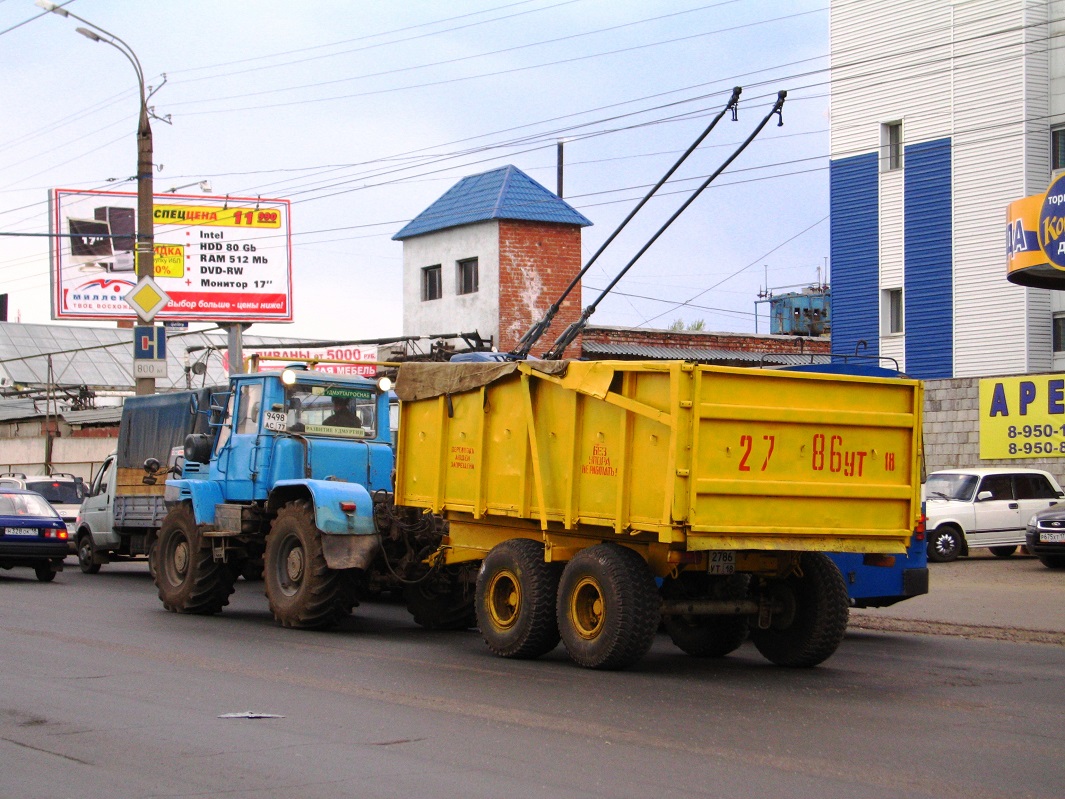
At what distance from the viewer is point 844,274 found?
3381 cm

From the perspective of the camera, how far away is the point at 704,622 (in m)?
12.1

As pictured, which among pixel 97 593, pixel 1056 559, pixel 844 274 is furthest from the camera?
pixel 844 274

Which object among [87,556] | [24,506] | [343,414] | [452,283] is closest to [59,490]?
[87,556]

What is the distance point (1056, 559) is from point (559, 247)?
16.7 m

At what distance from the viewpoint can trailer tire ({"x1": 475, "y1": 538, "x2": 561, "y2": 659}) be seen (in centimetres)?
1139

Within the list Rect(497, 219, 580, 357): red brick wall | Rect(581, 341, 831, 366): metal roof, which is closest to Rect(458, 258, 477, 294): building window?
Rect(497, 219, 580, 357): red brick wall

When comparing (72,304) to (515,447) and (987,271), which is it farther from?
(515,447)

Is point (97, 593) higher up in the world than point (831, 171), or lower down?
lower down

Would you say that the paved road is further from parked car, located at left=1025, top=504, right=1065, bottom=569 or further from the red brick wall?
the red brick wall

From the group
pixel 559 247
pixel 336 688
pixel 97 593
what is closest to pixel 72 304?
pixel 559 247

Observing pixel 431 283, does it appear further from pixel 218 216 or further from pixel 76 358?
pixel 76 358

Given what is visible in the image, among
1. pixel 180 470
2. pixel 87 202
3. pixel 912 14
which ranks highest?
pixel 912 14

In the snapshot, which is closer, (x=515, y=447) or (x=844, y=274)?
(x=515, y=447)

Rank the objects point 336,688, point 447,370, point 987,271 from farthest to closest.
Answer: point 987,271 < point 447,370 < point 336,688
